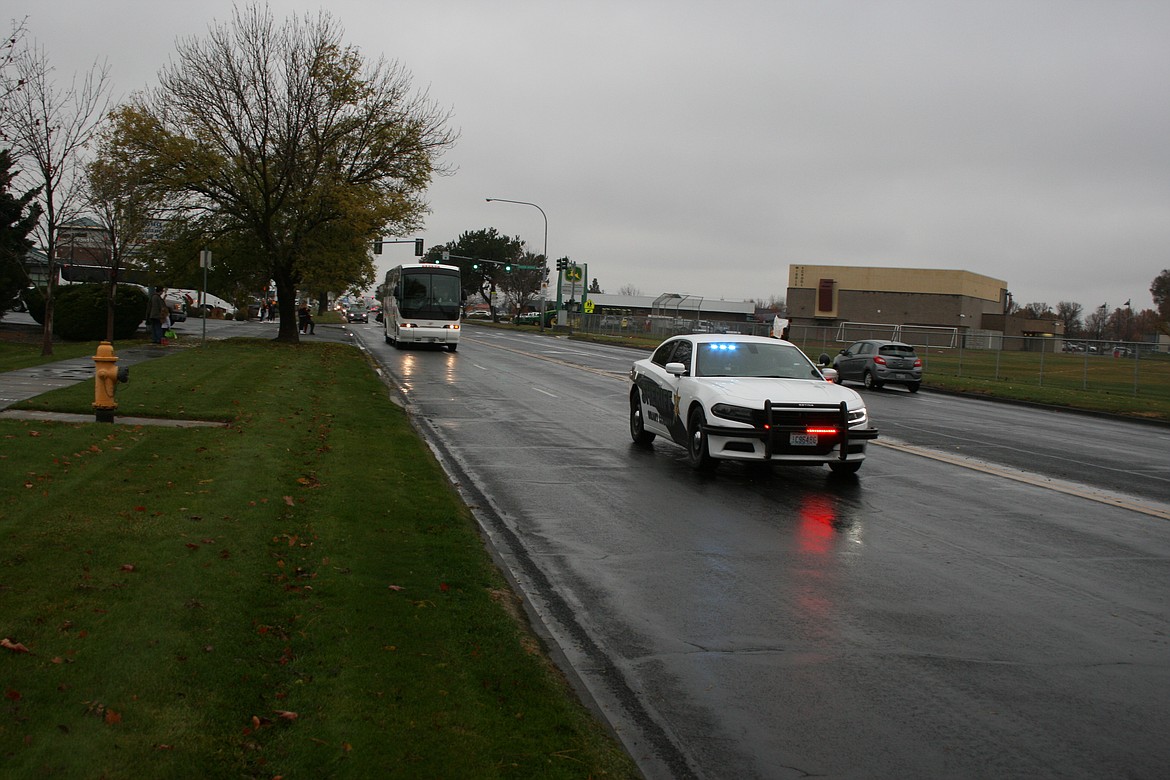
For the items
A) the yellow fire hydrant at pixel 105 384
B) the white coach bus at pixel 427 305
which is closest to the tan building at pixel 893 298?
the white coach bus at pixel 427 305

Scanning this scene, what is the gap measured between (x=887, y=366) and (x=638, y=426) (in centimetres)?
1767

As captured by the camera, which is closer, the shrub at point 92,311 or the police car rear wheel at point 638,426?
the police car rear wheel at point 638,426

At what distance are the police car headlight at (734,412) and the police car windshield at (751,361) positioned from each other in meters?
1.05

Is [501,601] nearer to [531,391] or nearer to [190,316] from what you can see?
[531,391]

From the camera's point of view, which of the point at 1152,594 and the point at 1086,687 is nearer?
the point at 1086,687

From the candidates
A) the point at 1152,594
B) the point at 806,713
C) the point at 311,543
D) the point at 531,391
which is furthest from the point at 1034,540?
the point at 531,391

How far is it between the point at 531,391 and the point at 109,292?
1550 centimetres

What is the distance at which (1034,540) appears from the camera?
889 cm

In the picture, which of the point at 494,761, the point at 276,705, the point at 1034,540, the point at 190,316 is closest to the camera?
the point at 494,761

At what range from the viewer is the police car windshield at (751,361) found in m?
12.9

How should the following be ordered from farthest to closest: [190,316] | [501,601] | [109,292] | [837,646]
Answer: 1. [190,316]
2. [109,292]
3. [501,601]
4. [837,646]

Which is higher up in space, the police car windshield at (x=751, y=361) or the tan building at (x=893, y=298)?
the tan building at (x=893, y=298)

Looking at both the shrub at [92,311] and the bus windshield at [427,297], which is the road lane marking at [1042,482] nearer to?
the shrub at [92,311]

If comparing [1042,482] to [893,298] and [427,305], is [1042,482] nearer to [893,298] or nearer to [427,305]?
[427,305]
